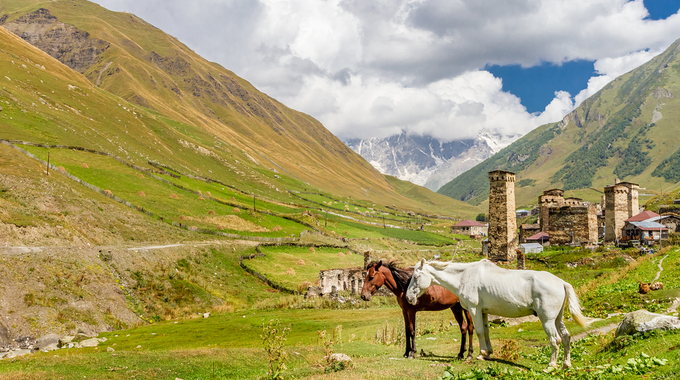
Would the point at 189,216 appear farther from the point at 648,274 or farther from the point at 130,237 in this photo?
the point at 648,274

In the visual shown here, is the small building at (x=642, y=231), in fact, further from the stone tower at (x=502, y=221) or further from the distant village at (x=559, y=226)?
the stone tower at (x=502, y=221)

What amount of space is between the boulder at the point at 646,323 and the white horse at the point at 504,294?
2025 mm

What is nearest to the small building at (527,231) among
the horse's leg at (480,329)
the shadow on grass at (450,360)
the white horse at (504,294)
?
the shadow on grass at (450,360)

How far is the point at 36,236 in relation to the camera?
3991 cm

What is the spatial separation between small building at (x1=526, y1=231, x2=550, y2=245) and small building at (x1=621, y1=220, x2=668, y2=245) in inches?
544

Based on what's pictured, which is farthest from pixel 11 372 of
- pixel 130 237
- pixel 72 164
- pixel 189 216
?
pixel 72 164

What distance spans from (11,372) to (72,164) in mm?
72958

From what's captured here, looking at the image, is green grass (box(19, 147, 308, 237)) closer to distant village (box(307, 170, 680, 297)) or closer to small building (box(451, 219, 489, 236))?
distant village (box(307, 170, 680, 297))

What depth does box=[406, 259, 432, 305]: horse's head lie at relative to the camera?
14484 millimetres

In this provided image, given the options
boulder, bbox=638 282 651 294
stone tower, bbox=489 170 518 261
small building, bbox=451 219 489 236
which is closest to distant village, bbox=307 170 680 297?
stone tower, bbox=489 170 518 261

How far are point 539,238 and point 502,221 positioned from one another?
4105cm

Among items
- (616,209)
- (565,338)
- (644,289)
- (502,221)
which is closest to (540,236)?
(616,209)

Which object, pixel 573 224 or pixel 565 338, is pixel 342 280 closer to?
pixel 573 224

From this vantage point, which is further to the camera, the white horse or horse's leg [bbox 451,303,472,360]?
horse's leg [bbox 451,303,472,360]
